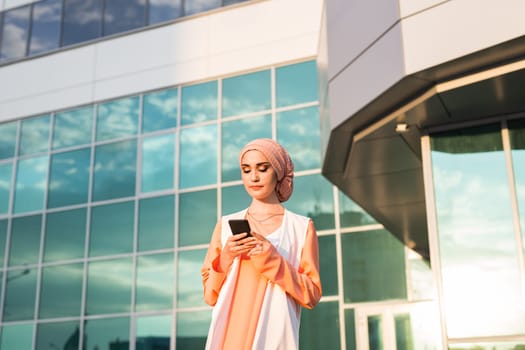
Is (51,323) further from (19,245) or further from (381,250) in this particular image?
(381,250)

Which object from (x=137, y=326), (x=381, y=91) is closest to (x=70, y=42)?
(x=137, y=326)

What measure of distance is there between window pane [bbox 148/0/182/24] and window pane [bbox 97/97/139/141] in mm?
2080

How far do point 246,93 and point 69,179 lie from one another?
5091 mm

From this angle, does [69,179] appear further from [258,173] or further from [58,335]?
[258,173]

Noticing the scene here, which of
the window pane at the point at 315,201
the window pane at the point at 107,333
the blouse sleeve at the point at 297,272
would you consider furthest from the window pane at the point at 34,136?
the blouse sleeve at the point at 297,272

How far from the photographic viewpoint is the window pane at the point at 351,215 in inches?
553

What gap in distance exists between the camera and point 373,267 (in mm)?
13742

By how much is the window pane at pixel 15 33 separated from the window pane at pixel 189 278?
310 inches

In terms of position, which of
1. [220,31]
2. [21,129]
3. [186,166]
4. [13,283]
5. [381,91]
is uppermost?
[220,31]

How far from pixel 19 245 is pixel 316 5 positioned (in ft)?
31.1

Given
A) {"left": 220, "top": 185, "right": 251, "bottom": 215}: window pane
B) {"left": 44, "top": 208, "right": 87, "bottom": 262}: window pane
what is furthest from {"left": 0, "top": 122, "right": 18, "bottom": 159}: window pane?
{"left": 220, "top": 185, "right": 251, "bottom": 215}: window pane

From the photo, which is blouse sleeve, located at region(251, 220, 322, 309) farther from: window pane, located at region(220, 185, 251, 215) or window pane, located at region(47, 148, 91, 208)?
window pane, located at region(47, 148, 91, 208)

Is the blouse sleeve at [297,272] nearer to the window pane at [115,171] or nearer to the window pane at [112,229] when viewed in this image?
the window pane at [112,229]

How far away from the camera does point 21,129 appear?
1847 cm
